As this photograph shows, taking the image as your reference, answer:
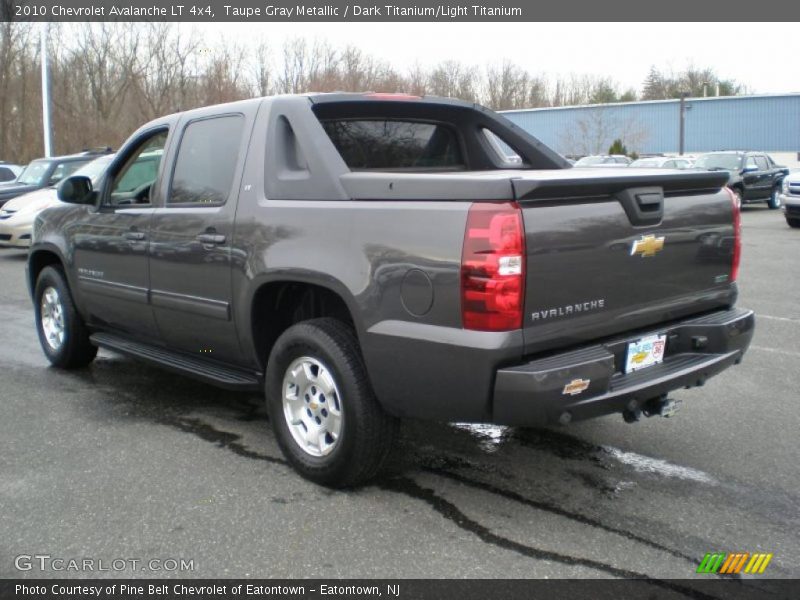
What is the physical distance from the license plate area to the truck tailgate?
0.08 metres

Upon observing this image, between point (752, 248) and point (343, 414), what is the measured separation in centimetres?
1225

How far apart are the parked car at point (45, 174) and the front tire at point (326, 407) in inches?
477

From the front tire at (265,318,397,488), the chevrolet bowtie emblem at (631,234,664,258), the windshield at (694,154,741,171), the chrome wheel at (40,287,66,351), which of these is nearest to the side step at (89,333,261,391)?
the front tire at (265,318,397,488)

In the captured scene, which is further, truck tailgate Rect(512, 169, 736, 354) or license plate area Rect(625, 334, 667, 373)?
license plate area Rect(625, 334, 667, 373)

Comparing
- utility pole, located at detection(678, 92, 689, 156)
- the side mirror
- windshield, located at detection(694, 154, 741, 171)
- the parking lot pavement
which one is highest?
utility pole, located at detection(678, 92, 689, 156)

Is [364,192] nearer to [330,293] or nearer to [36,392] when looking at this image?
[330,293]

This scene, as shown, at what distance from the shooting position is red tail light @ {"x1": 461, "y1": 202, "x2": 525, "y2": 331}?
3.10 metres

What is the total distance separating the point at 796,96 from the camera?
4400 cm

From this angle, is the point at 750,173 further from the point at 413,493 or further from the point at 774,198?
the point at 413,493

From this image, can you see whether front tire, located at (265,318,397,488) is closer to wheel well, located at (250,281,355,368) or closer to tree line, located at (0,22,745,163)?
wheel well, located at (250,281,355,368)

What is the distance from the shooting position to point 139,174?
5328 mm

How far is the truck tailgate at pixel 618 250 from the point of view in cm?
321

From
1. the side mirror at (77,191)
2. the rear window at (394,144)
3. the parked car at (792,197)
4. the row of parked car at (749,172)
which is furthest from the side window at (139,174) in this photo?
the row of parked car at (749,172)
